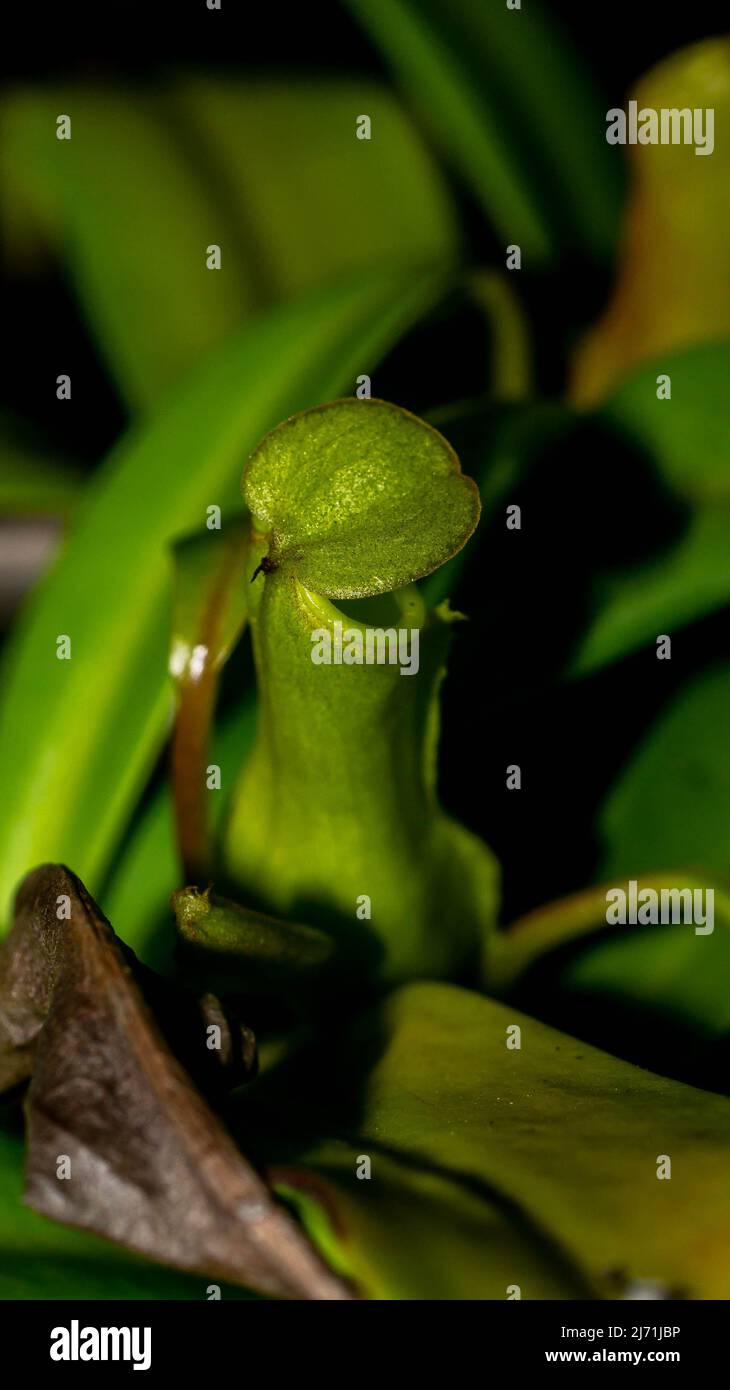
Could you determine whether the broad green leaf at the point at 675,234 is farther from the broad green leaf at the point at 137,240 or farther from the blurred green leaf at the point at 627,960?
the blurred green leaf at the point at 627,960

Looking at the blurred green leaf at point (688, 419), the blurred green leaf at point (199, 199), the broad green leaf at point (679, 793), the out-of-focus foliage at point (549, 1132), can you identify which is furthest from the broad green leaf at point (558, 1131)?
the blurred green leaf at point (199, 199)

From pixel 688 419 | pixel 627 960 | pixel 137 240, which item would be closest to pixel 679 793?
pixel 627 960

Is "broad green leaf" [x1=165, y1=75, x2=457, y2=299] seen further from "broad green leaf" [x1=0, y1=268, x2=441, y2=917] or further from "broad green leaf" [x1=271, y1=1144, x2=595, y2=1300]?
"broad green leaf" [x1=271, y1=1144, x2=595, y2=1300]

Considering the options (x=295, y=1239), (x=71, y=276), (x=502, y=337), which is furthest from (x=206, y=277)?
(x=295, y=1239)

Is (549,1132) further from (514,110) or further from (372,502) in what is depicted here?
(514,110)

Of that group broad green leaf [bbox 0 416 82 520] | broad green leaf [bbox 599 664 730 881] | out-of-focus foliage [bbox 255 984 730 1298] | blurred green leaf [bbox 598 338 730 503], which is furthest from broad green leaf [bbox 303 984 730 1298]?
broad green leaf [bbox 0 416 82 520]
